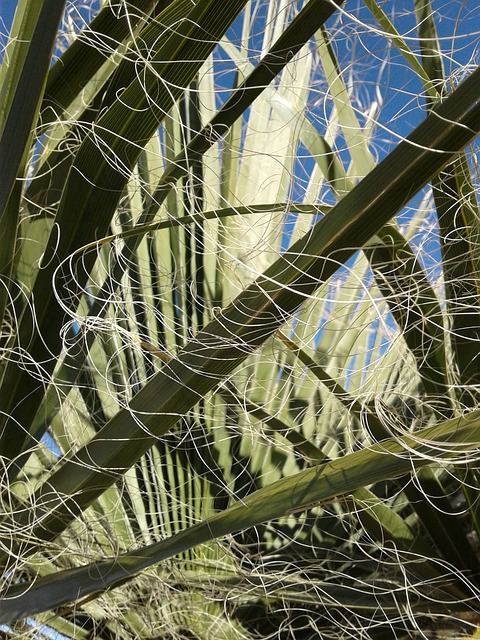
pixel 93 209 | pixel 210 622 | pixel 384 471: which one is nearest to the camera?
pixel 384 471

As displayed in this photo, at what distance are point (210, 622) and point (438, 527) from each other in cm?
30

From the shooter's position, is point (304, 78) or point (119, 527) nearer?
point (119, 527)

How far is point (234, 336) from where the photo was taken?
430 mm

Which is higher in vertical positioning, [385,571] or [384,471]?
[384,471]

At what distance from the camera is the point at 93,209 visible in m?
0.53

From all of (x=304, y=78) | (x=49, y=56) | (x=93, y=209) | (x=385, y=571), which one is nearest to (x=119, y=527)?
(x=385, y=571)

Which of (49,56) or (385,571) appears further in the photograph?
(385,571)

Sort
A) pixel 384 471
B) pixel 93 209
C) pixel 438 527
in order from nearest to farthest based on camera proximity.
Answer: pixel 384 471, pixel 93 209, pixel 438 527

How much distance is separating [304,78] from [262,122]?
99 mm

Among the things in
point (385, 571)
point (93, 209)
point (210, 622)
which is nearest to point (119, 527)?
point (210, 622)

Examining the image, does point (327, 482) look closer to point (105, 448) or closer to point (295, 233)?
point (105, 448)

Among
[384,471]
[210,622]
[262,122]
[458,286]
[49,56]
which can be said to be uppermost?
[262,122]

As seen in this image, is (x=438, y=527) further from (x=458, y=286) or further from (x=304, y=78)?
(x=304, y=78)

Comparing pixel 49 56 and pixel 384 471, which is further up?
pixel 49 56
